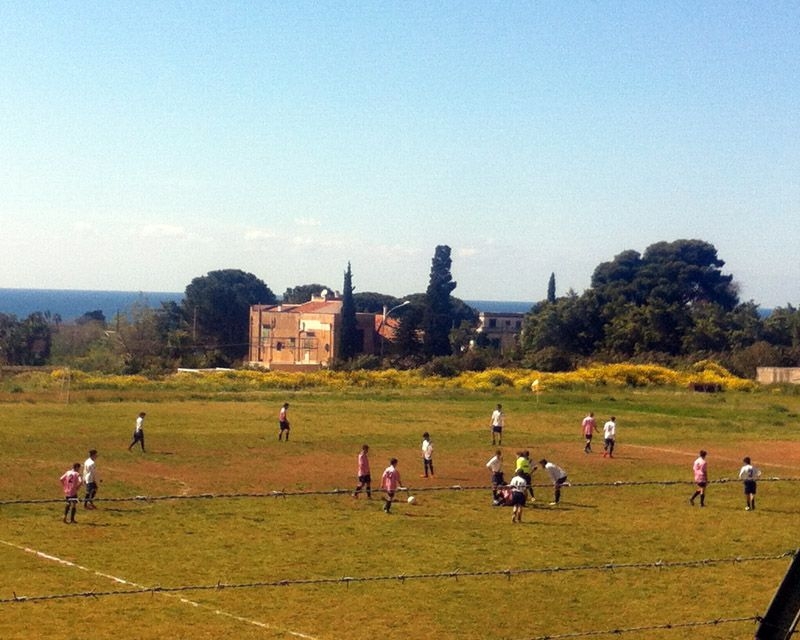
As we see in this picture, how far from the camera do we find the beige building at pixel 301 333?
109 m

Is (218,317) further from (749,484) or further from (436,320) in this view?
(749,484)

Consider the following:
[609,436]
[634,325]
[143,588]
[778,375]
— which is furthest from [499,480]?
[634,325]

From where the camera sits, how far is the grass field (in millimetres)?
19453

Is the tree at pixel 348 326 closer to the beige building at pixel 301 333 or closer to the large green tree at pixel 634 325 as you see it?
the beige building at pixel 301 333

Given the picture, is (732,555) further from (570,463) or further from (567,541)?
(570,463)

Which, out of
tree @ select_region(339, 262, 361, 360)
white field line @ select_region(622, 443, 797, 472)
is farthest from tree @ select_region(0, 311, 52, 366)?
white field line @ select_region(622, 443, 797, 472)

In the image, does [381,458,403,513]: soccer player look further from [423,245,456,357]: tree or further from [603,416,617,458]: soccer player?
[423,245,456,357]: tree

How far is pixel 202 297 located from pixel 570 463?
103 metres

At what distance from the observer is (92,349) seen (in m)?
109

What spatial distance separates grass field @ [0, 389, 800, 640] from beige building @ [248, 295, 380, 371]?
58.6m

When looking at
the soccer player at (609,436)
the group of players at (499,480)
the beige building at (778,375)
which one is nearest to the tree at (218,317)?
the beige building at (778,375)

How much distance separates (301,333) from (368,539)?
87.2 meters

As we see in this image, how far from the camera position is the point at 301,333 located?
113 meters

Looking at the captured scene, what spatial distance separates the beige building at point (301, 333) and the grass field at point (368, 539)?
58.6m
